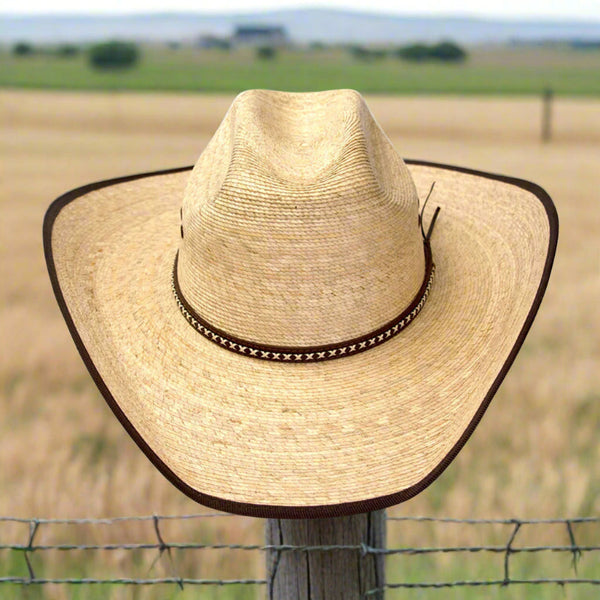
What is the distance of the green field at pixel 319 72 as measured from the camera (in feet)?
73.7

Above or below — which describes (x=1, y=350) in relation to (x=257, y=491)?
below

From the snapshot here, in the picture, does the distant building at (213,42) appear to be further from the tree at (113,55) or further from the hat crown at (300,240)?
the hat crown at (300,240)

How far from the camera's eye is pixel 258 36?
109ft

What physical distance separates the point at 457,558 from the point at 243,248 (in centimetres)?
180

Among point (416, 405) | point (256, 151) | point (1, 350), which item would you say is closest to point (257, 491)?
point (416, 405)

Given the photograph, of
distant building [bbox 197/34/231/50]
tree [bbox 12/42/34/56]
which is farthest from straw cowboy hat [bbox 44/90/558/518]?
distant building [bbox 197/34/231/50]

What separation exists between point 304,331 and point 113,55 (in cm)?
2683

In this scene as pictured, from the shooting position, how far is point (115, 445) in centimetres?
320

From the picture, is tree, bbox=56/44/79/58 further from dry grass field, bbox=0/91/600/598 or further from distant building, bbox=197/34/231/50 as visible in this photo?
dry grass field, bbox=0/91/600/598

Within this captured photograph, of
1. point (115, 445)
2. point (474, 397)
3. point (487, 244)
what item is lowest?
point (115, 445)

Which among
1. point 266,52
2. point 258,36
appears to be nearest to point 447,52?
point 266,52

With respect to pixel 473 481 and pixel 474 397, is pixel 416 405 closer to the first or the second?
pixel 474 397

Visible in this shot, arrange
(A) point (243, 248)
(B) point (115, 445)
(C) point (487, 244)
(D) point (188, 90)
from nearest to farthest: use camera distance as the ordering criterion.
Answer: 1. (A) point (243, 248)
2. (C) point (487, 244)
3. (B) point (115, 445)
4. (D) point (188, 90)

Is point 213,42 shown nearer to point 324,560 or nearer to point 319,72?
point 319,72
